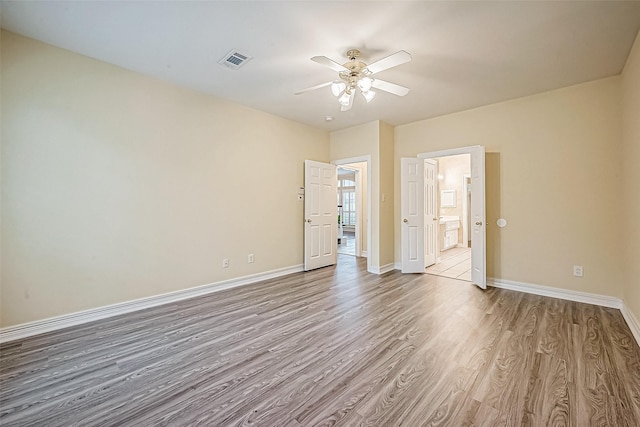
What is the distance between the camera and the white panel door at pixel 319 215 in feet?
16.6

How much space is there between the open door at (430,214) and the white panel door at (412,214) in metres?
0.30

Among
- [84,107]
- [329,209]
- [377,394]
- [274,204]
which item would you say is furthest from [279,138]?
[377,394]

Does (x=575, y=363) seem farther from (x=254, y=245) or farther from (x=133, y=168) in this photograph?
(x=133, y=168)

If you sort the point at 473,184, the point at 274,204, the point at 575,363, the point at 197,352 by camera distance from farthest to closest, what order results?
the point at 274,204 < the point at 473,184 < the point at 197,352 < the point at 575,363

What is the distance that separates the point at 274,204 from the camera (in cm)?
461

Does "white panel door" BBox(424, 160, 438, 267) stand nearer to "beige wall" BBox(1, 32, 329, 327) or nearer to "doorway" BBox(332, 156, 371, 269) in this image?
"doorway" BBox(332, 156, 371, 269)

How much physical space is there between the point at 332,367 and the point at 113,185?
118 inches

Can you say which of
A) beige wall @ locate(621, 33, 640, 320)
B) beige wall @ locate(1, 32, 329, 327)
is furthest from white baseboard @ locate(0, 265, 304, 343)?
beige wall @ locate(621, 33, 640, 320)

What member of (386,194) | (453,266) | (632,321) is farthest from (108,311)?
(453,266)

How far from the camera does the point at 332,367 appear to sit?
79.7 inches

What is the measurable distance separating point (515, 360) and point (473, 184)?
2720 millimetres

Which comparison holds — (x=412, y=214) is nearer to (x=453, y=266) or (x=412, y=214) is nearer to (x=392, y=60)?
(x=453, y=266)

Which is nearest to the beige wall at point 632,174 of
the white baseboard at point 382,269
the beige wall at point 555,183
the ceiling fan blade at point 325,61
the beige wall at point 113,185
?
the beige wall at point 555,183

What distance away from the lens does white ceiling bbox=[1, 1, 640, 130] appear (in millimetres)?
2109
